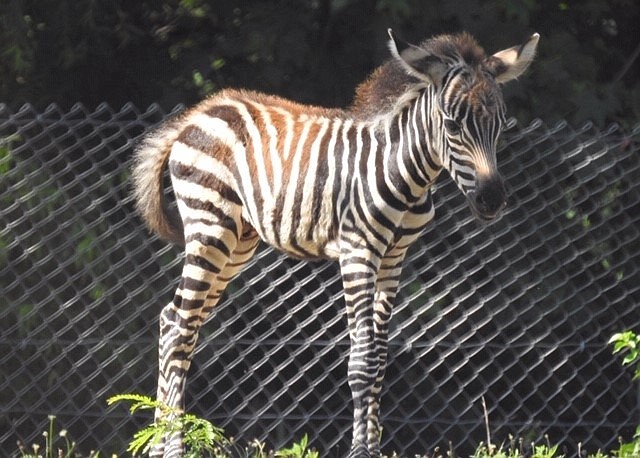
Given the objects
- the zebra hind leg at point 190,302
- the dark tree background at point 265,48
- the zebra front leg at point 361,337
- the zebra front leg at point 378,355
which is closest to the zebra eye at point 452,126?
the zebra front leg at point 361,337

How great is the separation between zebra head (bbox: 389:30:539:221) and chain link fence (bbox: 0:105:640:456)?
114 cm

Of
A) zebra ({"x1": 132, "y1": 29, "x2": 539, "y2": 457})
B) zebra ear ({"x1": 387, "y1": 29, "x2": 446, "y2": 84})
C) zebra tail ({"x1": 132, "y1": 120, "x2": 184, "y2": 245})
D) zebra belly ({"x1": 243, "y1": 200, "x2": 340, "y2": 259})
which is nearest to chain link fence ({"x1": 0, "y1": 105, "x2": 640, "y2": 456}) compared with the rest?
zebra tail ({"x1": 132, "y1": 120, "x2": 184, "y2": 245})

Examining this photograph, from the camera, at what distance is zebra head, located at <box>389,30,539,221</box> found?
4664 millimetres

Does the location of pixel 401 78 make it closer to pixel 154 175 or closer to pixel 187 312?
pixel 154 175

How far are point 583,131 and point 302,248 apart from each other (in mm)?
1778

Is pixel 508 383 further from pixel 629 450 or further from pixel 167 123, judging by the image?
pixel 167 123

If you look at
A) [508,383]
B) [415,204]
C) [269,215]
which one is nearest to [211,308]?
[269,215]

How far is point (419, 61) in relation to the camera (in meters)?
4.82

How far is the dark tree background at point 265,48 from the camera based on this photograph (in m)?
6.91

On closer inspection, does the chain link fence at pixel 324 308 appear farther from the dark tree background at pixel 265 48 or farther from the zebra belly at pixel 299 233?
the zebra belly at pixel 299 233

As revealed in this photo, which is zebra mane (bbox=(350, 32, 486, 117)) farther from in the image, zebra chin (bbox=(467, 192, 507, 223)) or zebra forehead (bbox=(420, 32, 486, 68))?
zebra chin (bbox=(467, 192, 507, 223))

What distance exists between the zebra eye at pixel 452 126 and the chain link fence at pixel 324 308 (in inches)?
47.7

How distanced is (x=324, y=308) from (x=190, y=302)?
857 mm

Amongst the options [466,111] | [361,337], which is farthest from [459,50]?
[361,337]
